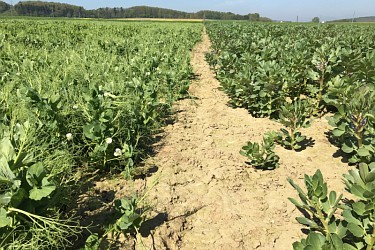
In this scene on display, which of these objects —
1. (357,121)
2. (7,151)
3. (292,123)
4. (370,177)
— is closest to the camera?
(7,151)

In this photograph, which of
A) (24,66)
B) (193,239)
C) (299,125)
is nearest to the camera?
(193,239)

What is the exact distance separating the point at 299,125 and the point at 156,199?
2.06m

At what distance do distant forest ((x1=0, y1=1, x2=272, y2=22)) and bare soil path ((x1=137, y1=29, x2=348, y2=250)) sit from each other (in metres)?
85.2

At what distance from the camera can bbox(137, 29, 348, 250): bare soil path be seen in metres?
2.27

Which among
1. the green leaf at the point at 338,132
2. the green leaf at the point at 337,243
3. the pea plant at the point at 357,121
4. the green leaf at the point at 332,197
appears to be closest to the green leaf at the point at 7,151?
the green leaf at the point at 337,243

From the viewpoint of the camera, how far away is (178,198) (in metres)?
2.64

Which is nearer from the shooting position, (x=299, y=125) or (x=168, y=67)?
(x=299, y=125)

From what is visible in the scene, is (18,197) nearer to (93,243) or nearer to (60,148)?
(93,243)

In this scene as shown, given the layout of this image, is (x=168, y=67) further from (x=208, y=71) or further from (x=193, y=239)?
(x=193, y=239)

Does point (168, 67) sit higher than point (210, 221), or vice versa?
point (168, 67)

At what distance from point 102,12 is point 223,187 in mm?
111041

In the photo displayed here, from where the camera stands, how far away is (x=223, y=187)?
2.86 m

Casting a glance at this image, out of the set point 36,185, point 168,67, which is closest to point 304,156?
point 36,185

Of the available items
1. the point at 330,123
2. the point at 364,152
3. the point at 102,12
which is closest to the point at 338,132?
the point at 330,123
